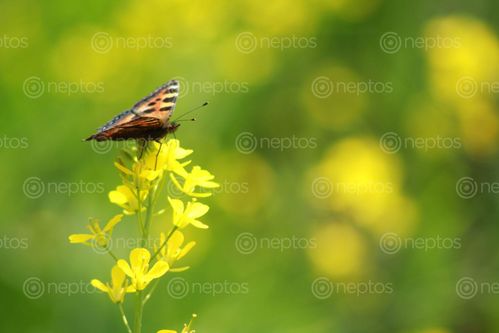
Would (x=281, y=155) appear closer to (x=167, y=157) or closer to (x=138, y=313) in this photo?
(x=167, y=157)

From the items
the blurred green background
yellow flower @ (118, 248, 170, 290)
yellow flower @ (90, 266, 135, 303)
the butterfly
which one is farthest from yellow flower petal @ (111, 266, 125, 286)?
the blurred green background

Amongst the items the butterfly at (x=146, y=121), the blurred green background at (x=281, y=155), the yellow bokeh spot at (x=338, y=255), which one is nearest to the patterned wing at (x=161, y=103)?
the butterfly at (x=146, y=121)

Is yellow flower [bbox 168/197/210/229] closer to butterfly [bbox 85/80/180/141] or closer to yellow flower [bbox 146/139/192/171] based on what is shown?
yellow flower [bbox 146/139/192/171]

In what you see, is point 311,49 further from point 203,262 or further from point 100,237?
point 100,237

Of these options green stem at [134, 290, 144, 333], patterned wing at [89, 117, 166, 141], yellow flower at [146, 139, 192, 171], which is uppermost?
patterned wing at [89, 117, 166, 141]

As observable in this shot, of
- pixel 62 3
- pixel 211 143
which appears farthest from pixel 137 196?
pixel 62 3

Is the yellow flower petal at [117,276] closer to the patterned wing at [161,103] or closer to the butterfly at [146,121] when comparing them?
the butterfly at [146,121]

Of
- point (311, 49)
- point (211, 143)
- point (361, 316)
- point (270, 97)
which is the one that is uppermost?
point (311, 49)
